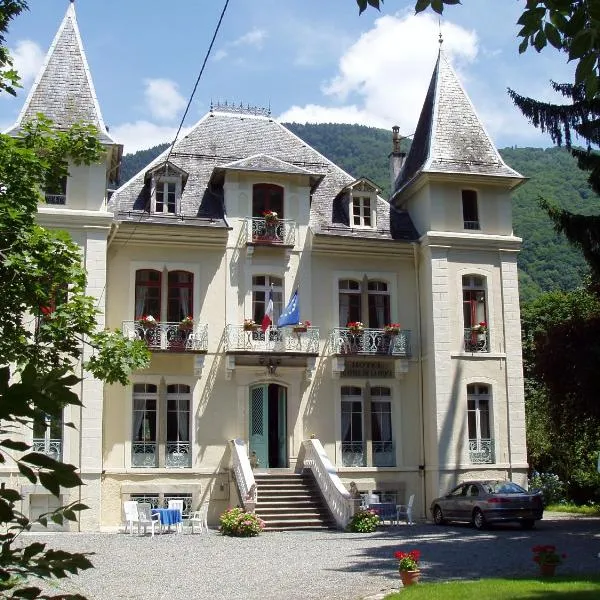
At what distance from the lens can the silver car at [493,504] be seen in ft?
65.1

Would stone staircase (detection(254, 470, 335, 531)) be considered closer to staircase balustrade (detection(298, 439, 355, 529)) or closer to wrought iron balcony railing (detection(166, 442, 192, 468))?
staircase balustrade (detection(298, 439, 355, 529))

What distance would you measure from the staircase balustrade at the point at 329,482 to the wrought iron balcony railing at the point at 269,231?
234 inches

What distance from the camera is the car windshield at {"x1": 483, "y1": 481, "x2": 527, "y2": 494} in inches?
801

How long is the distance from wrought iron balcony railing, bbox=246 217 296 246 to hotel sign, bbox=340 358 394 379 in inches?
159

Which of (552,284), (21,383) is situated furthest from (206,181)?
(552,284)

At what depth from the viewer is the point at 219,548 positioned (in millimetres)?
16531

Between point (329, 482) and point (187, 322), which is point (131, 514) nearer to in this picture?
point (329, 482)

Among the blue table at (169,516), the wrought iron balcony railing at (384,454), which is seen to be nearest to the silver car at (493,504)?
the wrought iron balcony railing at (384,454)

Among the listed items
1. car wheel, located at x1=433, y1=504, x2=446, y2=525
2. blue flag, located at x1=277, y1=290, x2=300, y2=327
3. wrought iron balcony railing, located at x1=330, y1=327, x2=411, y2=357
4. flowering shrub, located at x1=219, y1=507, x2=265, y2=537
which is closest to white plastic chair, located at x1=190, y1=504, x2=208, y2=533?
flowering shrub, located at x1=219, y1=507, x2=265, y2=537

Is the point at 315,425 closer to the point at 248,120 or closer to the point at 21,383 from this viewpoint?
the point at 248,120

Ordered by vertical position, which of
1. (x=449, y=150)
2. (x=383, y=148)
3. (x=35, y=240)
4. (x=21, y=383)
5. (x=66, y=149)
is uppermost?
(x=383, y=148)

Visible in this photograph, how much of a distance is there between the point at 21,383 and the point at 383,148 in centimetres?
9423

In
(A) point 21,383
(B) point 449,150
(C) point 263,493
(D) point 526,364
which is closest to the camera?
(A) point 21,383

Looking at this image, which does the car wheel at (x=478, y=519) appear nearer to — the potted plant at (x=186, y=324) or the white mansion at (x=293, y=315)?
the white mansion at (x=293, y=315)
